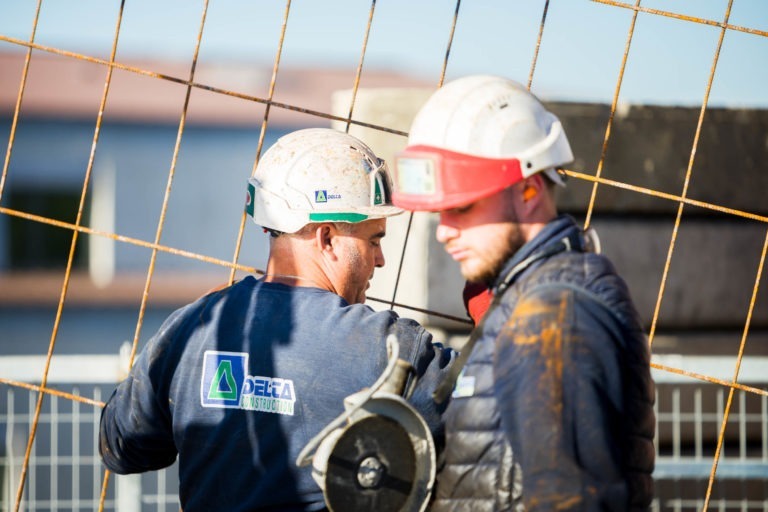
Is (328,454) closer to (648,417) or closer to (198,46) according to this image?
(648,417)

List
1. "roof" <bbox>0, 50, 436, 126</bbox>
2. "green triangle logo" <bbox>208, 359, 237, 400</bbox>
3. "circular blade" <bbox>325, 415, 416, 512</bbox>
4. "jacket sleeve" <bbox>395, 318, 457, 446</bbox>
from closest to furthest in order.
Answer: "circular blade" <bbox>325, 415, 416, 512</bbox> → "jacket sleeve" <bbox>395, 318, 457, 446</bbox> → "green triangle logo" <bbox>208, 359, 237, 400</bbox> → "roof" <bbox>0, 50, 436, 126</bbox>

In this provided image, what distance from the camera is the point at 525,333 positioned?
73.5 inches

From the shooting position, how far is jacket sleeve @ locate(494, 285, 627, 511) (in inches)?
70.4

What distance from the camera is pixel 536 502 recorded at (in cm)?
180

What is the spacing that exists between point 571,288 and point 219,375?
3.55 feet

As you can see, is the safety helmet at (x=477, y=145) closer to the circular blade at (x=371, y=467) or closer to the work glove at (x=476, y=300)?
the circular blade at (x=371, y=467)

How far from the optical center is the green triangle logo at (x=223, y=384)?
2.59 m

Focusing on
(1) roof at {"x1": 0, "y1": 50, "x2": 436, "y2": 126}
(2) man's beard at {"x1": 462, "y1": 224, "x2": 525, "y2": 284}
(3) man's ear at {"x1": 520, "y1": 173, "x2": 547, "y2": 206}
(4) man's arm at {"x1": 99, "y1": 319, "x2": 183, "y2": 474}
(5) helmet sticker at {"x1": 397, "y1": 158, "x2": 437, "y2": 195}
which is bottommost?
(4) man's arm at {"x1": 99, "y1": 319, "x2": 183, "y2": 474}

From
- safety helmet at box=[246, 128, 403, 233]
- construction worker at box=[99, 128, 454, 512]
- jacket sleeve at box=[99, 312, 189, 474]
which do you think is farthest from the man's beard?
jacket sleeve at box=[99, 312, 189, 474]

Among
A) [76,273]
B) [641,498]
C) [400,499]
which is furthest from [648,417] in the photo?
[76,273]

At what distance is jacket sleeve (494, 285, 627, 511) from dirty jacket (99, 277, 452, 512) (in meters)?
0.65

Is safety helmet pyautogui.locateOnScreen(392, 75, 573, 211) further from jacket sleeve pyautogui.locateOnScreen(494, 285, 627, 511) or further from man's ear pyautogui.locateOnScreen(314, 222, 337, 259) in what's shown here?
man's ear pyautogui.locateOnScreen(314, 222, 337, 259)

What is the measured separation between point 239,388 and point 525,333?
97cm

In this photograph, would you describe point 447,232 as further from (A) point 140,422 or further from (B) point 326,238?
(A) point 140,422
